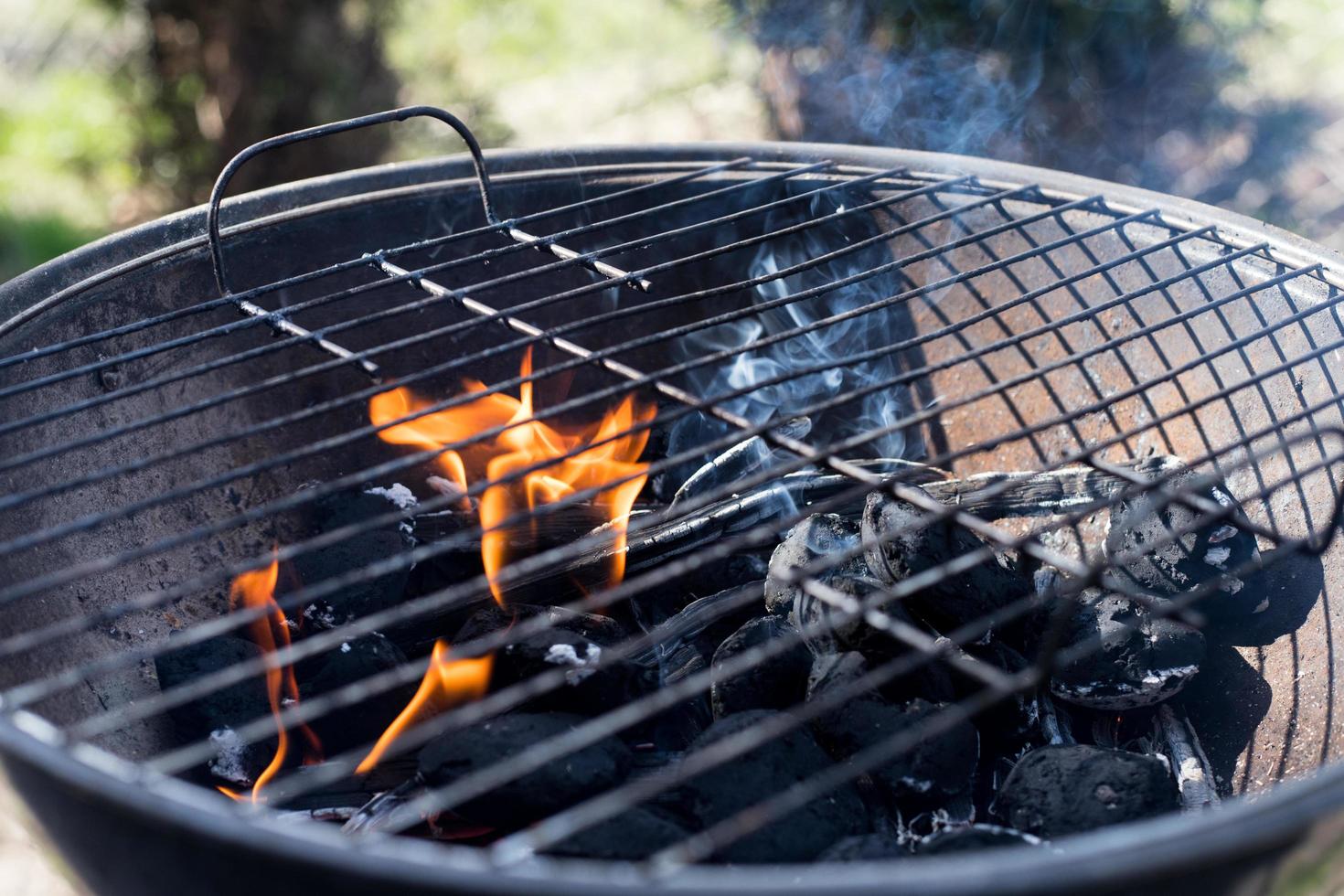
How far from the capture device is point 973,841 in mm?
1386

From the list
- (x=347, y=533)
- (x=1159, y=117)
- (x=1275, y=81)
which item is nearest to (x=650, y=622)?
(x=347, y=533)

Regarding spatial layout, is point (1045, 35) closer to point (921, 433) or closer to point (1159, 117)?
point (1159, 117)

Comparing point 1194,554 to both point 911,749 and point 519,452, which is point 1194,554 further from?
point 519,452

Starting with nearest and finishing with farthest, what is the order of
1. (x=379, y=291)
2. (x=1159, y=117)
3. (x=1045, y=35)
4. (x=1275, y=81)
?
(x=379, y=291) → (x=1045, y=35) → (x=1159, y=117) → (x=1275, y=81)

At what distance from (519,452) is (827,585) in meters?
0.76

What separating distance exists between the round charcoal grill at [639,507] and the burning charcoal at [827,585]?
0.01 m

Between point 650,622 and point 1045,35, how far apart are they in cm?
316

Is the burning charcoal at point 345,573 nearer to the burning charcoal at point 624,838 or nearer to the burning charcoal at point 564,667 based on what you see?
the burning charcoal at point 564,667

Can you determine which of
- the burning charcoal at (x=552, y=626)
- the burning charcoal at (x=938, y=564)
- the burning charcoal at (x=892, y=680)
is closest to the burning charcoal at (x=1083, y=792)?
the burning charcoal at (x=892, y=680)

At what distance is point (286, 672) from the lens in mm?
1968

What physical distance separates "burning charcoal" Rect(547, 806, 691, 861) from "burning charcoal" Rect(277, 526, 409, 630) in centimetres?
89

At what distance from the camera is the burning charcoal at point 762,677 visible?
1.78 meters

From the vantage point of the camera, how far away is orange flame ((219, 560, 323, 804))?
1812 mm


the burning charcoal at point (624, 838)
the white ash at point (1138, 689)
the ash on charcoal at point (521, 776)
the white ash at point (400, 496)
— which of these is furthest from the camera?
the white ash at point (400, 496)
